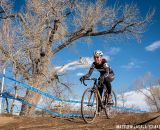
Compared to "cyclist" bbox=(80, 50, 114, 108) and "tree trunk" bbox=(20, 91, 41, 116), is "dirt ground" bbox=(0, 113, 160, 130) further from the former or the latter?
"tree trunk" bbox=(20, 91, 41, 116)

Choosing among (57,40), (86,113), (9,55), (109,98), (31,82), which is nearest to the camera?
(86,113)

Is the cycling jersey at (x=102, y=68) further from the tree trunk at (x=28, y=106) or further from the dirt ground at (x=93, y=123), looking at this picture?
Answer: the tree trunk at (x=28, y=106)

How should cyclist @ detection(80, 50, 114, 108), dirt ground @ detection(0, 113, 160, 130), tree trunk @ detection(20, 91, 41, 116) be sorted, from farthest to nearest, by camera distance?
tree trunk @ detection(20, 91, 41, 116), cyclist @ detection(80, 50, 114, 108), dirt ground @ detection(0, 113, 160, 130)

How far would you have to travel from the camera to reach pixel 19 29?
19625 mm

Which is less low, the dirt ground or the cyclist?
the cyclist

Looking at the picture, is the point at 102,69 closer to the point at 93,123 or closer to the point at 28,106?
the point at 93,123

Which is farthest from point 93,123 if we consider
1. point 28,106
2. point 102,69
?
point 28,106

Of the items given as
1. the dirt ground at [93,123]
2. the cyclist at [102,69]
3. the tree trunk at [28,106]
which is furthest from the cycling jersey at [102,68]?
the tree trunk at [28,106]

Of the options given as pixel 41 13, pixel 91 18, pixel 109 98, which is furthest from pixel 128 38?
pixel 109 98

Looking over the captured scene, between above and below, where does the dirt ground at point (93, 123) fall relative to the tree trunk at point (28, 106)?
below

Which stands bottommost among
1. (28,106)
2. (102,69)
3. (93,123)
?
(93,123)

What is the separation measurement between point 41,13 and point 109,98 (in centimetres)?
1209

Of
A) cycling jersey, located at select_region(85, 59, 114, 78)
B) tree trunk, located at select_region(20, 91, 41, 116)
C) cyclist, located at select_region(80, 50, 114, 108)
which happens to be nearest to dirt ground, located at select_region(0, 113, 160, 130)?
cyclist, located at select_region(80, 50, 114, 108)

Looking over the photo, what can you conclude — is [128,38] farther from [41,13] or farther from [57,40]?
[41,13]
